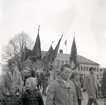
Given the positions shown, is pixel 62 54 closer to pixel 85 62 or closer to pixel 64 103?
pixel 85 62

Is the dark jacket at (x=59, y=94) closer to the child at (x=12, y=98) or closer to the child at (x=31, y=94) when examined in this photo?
the child at (x=31, y=94)

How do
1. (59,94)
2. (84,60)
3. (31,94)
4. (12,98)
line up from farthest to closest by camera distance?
(84,60) → (12,98) → (31,94) → (59,94)

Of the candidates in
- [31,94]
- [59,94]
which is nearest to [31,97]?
[31,94]

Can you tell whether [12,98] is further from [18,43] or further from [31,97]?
[18,43]

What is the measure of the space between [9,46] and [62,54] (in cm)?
4785

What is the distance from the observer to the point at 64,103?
5.23 meters

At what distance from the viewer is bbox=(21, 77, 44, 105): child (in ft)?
18.1

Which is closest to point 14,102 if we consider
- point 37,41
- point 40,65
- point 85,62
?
point 40,65

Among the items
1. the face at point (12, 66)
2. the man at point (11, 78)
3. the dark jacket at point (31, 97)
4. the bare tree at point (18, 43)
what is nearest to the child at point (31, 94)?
the dark jacket at point (31, 97)

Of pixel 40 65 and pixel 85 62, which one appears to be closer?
pixel 40 65

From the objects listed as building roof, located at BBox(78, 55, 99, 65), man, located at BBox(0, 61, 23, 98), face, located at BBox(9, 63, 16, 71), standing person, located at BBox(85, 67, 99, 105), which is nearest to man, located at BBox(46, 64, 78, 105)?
man, located at BBox(0, 61, 23, 98)

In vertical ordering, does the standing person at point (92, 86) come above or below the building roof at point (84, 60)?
above

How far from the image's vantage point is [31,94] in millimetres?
5621

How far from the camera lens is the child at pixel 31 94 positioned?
552cm
